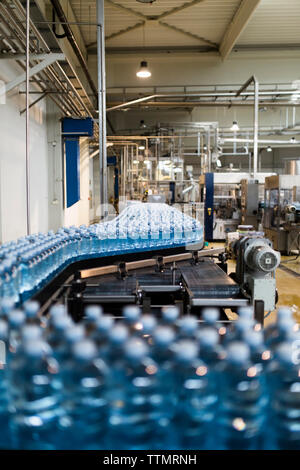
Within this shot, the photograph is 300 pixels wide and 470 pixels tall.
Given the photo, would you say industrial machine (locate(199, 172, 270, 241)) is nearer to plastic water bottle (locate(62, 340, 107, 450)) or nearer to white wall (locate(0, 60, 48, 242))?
white wall (locate(0, 60, 48, 242))

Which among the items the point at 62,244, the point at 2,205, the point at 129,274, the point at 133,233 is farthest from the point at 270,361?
the point at 2,205

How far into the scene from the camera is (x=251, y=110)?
1499 cm

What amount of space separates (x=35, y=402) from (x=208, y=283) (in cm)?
171

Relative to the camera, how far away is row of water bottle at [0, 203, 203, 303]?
1521 mm

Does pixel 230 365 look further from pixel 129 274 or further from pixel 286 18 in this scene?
pixel 286 18

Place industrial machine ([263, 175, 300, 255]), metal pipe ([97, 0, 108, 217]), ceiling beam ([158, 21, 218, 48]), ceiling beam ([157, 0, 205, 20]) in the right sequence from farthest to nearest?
ceiling beam ([158, 21, 218, 48])
industrial machine ([263, 175, 300, 255])
ceiling beam ([157, 0, 205, 20])
metal pipe ([97, 0, 108, 217])

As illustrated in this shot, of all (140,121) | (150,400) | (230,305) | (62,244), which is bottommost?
(230,305)

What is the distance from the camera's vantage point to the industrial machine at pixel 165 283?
6.63 feet

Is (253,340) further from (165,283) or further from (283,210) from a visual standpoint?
(283,210)

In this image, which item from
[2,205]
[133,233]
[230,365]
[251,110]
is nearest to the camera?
[230,365]

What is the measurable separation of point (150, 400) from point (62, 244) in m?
1.54

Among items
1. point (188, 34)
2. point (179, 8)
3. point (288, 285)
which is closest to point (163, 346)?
point (288, 285)

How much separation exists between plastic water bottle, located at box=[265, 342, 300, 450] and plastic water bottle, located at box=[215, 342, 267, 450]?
2 centimetres

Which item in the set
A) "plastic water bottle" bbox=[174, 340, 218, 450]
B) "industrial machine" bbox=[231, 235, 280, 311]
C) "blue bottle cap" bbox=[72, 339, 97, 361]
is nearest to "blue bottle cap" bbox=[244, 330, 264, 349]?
"plastic water bottle" bbox=[174, 340, 218, 450]
